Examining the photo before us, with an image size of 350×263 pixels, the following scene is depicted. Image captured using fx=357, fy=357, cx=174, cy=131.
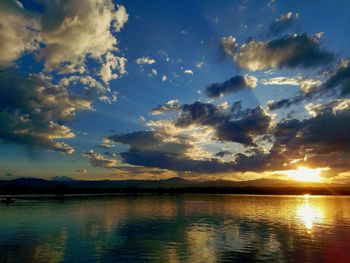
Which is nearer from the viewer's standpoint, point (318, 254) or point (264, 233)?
point (318, 254)

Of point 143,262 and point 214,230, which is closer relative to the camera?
point 143,262

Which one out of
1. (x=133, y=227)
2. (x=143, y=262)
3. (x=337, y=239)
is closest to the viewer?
(x=143, y=262)

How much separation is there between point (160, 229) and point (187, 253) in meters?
24.8

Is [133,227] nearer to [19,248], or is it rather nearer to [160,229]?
[160,229]

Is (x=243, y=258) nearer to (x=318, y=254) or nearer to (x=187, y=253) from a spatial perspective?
(x=187, y=253)

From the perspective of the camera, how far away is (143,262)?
132ft

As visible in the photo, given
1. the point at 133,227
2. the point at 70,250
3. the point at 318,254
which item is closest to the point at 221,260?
the point at 318,254

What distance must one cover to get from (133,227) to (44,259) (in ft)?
105

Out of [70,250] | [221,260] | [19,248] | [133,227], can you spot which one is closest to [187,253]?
[221,260]

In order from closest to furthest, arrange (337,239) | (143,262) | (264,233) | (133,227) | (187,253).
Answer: (143,262), (187,253), (337,239), (264,233), (133,227)

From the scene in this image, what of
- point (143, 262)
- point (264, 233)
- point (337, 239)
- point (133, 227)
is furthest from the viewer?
point (133, 227)

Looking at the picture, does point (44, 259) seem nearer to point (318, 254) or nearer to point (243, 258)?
point (243, 258)

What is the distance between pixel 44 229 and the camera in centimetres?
6912

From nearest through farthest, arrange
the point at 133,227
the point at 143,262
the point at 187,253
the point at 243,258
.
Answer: the point at 143,262
the point at 243,258
the point at 187,253
the point at 133,227
